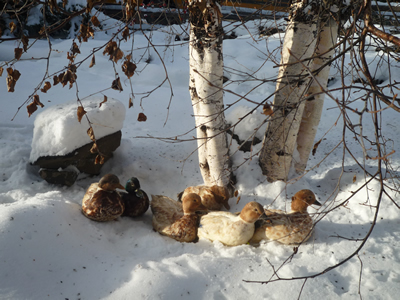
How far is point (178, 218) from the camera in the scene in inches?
126

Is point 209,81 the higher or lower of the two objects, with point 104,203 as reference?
higher

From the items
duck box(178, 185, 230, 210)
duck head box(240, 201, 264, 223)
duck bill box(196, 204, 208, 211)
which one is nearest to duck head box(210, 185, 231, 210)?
duck box(178, 185, 230, 210)

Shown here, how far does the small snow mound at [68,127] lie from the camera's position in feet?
12.2

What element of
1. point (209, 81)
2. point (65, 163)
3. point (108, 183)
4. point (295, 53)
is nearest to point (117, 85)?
point (209, 81)

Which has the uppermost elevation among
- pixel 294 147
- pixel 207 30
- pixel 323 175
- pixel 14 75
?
pixel 207 30

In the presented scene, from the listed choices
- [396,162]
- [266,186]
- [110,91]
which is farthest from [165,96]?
[396,162]

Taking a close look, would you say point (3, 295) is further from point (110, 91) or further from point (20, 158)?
point (110, 91)

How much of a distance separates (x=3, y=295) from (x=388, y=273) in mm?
2804

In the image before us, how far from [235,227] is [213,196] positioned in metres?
0.67

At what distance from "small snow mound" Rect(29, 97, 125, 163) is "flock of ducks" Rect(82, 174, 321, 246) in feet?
2.50

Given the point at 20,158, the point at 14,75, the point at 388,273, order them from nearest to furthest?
1. the point at 14,75
2. the point at 388,273
3. the point at 20,158

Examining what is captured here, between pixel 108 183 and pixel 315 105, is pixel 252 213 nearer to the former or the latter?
pixel 108 183

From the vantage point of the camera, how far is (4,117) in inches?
211

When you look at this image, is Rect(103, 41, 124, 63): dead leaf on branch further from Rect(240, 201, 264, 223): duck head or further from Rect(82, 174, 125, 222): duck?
Rect(240, 201, 264, 223): duck head
